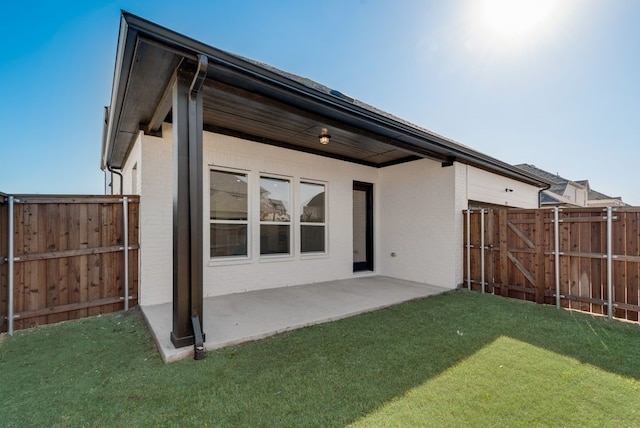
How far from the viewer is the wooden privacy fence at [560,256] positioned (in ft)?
13.5

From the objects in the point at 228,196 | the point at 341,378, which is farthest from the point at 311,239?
the point at 341,378

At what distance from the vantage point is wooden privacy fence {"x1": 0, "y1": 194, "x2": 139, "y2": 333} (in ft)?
12.0

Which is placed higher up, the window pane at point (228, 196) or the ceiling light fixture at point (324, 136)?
the ceiling light fixture at point (324, 136)

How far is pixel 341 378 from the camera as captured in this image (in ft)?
7.99

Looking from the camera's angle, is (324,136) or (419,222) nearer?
(324,136)

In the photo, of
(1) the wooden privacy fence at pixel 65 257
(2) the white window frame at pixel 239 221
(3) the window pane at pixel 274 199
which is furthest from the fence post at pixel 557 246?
(1) the wooden privacy fence at pixel 65 257

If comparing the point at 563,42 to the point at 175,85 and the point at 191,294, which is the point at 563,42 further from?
the point at 191,294

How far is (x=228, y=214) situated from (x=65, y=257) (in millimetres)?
2398

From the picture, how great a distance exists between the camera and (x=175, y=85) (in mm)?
2920

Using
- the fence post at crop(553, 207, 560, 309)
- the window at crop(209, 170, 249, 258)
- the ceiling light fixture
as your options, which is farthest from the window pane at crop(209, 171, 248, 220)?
the fence post at crop(553, 207, 560, 309)

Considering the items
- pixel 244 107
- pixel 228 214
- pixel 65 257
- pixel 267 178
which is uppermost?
pixel 244 107

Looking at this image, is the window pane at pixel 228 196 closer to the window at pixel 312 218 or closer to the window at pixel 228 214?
the window at pixel 228 214

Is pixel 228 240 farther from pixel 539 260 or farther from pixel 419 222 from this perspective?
pixel 539 260

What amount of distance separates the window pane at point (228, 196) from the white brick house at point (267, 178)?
0.02 metres
